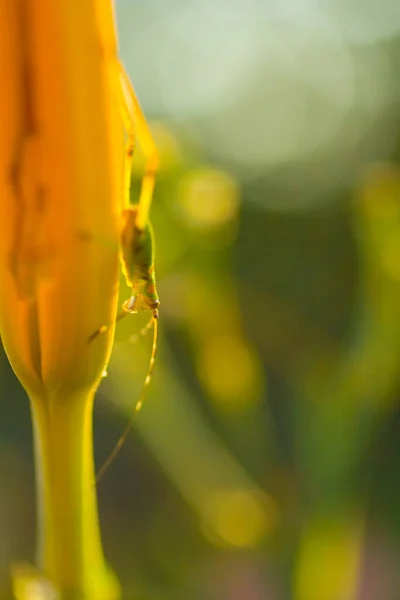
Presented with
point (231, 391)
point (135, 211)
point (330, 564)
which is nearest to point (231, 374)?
point (231, 391)

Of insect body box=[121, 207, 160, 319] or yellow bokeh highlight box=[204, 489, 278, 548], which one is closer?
insect body box=[121, 207, 160, 319]

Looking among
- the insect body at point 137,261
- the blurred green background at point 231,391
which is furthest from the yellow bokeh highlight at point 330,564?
the insect body at point 137,261

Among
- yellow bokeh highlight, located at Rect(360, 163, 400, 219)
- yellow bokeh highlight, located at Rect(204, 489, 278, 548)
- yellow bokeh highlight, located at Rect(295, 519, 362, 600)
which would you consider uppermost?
yellow bokeh highlight, located at Rect(360, 163, 400, 219)

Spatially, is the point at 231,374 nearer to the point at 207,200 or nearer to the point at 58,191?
the point at 207,200

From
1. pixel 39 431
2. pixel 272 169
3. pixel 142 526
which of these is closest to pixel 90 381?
pixel 39 431

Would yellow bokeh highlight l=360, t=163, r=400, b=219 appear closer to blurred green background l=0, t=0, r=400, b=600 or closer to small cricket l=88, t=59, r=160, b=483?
blurred green background l=0, t=0, r=400, b=600

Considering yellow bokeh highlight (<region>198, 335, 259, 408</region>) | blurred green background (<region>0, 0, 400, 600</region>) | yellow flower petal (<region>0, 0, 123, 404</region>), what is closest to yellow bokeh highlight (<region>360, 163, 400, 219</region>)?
blurred green background (<region>0, 0, 400, 600</region>)
